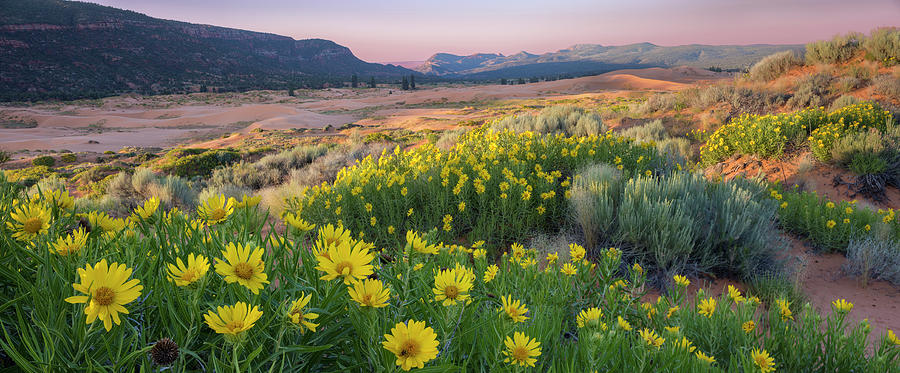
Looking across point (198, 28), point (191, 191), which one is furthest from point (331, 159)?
point (198, 28)

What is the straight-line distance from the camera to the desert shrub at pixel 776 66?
16.3 meters

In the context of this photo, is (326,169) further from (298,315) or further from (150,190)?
(298,315)

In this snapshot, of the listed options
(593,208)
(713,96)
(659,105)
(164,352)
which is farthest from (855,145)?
(164,352)

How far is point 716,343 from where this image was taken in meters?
1.95

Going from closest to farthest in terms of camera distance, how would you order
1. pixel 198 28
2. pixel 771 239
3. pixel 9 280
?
pixel 9 280, pixel 771 239, pixel 198 28

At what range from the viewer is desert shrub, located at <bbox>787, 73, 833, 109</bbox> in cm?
1216

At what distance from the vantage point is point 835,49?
15.3 meters

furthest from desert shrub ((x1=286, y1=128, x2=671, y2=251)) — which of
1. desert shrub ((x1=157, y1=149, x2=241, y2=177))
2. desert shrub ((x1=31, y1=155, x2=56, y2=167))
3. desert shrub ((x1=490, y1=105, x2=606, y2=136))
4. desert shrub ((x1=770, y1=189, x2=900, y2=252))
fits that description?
desert shrub ((x1=31, y1=155, x2=56, y2=167))

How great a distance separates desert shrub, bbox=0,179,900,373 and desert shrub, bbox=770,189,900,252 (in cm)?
356

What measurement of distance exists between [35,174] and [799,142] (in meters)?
24.0

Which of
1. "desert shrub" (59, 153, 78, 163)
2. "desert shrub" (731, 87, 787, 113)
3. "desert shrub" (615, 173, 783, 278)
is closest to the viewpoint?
"desert shrub" (615, 173, 783, 278)

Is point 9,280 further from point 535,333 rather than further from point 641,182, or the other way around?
point 641,182

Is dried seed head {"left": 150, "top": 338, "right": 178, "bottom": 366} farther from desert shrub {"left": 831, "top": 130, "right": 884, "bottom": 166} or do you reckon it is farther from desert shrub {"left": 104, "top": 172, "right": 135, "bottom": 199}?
desert shrub {"left": 104, "top": 172, "right": 135, "bottom": 199}

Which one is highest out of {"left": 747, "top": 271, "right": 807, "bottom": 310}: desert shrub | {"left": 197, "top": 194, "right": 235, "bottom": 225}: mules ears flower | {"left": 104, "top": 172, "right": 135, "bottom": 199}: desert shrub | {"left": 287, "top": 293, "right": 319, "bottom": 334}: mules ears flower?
{"left": 197, "top": 194, "right": 235, "bottom": 225}: mules ears flower
